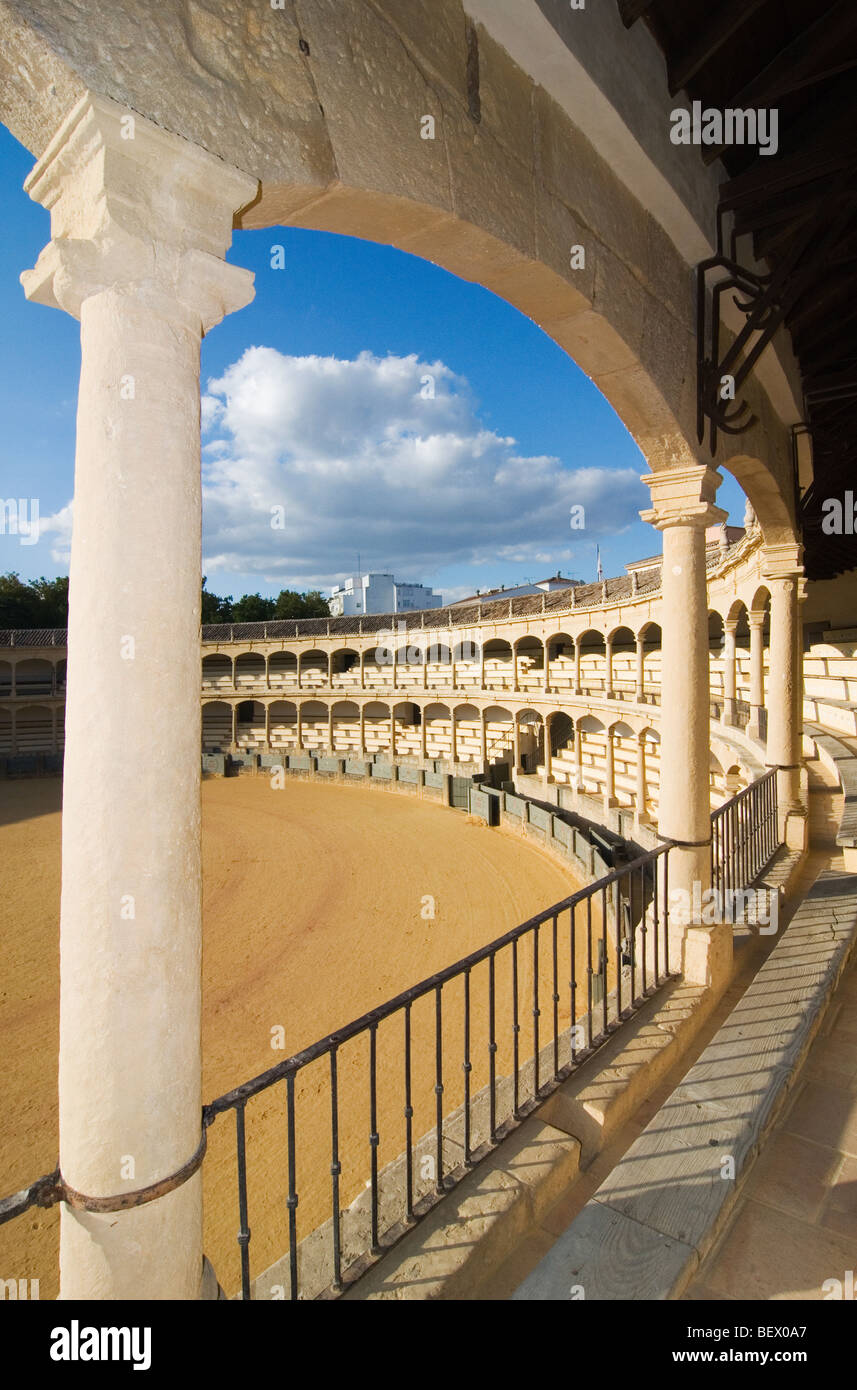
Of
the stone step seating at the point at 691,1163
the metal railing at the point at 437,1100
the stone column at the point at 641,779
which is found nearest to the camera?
the stone step seating at the point at 691,1163

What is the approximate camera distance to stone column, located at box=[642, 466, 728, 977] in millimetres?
3811

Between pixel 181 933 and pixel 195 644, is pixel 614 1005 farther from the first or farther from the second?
pixel 195 644

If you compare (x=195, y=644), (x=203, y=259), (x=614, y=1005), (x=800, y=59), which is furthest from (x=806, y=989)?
(x=800, y=59)

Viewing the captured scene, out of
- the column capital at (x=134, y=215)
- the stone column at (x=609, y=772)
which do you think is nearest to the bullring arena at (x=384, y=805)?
the stone column at (x=609, y=772)

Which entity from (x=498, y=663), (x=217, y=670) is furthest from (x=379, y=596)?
(x=498, y=663)

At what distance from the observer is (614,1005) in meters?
3.34

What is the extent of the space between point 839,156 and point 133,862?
3.97 metres

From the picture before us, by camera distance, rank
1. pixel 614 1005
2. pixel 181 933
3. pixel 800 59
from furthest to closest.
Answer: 1. pixel 614 1005
2. pixel 800 59
3. pixel 181 933

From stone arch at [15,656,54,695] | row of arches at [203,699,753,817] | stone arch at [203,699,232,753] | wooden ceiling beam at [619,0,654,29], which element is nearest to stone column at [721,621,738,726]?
row of arches at [203,699,753,817]

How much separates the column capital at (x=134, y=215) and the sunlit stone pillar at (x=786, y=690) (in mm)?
6043

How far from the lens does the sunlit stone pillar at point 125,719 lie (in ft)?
4.36

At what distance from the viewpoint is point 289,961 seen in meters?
10.6

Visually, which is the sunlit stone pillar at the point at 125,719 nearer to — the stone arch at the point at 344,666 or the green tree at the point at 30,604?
the stone arch at the point at 344,666

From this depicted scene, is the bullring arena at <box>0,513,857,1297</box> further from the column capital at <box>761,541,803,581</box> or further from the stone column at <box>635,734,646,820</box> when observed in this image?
the column capital at <box>761,541,803,581</box>
